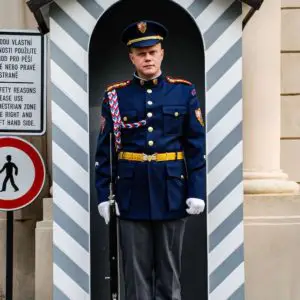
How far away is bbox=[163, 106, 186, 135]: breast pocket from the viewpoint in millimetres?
5719

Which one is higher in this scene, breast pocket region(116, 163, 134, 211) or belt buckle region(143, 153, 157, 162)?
belt buckle region(143, 153, 157, 162)

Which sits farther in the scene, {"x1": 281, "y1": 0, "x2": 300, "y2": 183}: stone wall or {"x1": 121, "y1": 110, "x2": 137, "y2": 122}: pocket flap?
{"x1": 281, "y1": 0, "x2": 300, "y2": 183}: stone wall

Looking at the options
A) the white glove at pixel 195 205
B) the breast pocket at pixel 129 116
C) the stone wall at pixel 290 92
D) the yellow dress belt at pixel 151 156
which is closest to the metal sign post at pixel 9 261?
the yellow dress belt at pixel 151 156

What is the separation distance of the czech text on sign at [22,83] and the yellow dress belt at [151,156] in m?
0.91

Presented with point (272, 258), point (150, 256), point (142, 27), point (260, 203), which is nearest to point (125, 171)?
point (150, 256)

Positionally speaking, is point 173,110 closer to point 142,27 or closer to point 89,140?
point 142,27

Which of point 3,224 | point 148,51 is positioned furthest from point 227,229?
point 3,224

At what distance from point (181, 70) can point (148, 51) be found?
917mm

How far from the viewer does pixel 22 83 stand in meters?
6.39

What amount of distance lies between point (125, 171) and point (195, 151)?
1.44ft

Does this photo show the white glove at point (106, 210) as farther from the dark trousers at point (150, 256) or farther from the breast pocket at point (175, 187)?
the breast pocket at point (175, 187)

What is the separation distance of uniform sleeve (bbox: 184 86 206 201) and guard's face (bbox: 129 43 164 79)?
0.29m

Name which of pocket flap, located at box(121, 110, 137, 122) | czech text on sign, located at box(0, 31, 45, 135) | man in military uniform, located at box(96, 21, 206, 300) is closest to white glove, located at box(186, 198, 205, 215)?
man in military uniform, located at box(96, 21, 206, 300)

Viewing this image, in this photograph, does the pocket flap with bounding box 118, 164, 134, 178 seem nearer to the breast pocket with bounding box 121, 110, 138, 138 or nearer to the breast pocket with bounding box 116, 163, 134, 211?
the breast pocket with bounding box 116, 163, 134, 211
